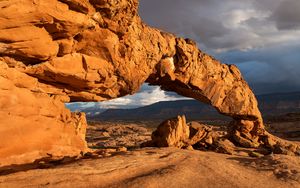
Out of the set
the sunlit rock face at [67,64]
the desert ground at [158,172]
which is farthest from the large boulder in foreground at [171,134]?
the desert ground at [158,172]

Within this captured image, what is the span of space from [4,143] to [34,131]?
169cm

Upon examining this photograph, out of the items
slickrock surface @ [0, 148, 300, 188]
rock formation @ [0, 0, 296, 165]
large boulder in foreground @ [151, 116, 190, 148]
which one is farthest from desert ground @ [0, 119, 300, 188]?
large boulder in foreground @ [151, 116, 190, 148]

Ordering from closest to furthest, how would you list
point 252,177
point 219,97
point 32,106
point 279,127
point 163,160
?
point 252,177 → point 163,160 → point 32,106 → point 219,97 → point 279,127

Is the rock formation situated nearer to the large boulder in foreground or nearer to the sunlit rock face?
the sunlit rock face

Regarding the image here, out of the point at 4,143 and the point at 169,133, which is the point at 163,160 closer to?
the point at 4,143

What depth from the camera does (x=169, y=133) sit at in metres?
23.7

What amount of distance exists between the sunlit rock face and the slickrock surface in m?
3.40

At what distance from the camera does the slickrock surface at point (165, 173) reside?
36.4ft

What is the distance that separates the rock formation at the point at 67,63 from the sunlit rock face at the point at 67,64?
0.13 feet

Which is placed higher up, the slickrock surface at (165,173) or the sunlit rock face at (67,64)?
the sunlit rock face at (67,64)

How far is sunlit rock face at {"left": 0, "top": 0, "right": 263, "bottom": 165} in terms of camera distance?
14555 mm

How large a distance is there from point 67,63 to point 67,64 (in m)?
0.05

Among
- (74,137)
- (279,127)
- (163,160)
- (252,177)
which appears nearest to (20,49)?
(74,137)

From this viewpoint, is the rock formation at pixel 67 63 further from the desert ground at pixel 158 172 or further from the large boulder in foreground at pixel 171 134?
the large boulder in foreground at pixel 171 134
